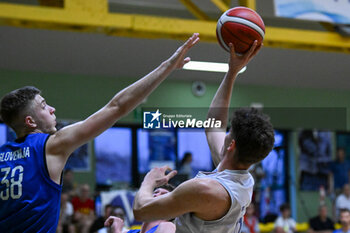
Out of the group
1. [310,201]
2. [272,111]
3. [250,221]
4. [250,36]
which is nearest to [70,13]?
[250,36]

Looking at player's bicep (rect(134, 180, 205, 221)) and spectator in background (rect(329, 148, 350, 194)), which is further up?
player's bicep (rect(134, 180, 205, 221))

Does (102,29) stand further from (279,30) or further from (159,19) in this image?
(279,30)

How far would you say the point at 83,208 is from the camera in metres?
9.14

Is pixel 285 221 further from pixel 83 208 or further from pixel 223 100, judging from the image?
pixel 223 100

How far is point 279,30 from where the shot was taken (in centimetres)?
858

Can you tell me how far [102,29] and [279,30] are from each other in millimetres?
2705

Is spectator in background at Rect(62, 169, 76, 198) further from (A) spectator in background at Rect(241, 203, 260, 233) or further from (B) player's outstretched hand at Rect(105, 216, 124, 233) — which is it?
(B) player's outstretched hand at Rect(105, 216, 124, 233)

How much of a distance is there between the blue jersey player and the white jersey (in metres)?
0.55

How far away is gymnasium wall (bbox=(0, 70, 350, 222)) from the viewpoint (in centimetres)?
1022

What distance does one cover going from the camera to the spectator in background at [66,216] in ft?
26.8

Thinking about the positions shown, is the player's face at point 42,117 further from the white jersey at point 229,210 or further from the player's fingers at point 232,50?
the player's fingers at point 232,50

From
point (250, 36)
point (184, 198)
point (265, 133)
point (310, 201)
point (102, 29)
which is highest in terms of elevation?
point (102, 29)

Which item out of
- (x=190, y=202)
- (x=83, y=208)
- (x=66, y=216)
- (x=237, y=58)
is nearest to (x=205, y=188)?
(x=190, y=202)

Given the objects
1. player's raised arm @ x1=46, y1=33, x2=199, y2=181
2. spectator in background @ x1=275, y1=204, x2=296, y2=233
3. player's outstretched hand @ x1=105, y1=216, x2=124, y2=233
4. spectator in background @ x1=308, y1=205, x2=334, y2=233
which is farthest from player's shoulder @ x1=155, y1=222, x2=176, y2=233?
spectator in background @ x1=308, y1=205, x2=334, y2=233
